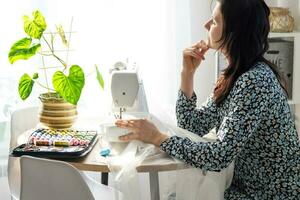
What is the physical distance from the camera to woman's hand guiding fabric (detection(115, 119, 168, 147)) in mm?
1653

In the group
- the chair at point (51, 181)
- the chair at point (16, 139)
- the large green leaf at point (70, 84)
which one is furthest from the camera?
the chair at point (16, 139)

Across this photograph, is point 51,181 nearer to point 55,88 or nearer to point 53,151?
point 53,151

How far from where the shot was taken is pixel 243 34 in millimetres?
1676

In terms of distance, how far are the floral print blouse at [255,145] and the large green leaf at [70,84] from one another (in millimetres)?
431

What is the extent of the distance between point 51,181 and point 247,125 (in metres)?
0.65

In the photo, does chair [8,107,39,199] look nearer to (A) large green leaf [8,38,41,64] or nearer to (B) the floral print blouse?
(A) large green leaf [8,38,41,64]

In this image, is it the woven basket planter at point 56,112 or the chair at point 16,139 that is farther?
the chair at point 16,139

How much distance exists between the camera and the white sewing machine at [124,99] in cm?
172

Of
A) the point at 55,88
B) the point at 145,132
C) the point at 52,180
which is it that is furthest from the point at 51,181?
the point at 55,88

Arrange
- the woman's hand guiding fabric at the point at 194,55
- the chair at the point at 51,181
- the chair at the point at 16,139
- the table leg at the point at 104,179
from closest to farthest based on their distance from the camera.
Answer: the chair at the point at 51,181
the woman's hand guiding fabric at the point at 194,55
the chair at the point at 16,139
the table leg at the point at 104,179

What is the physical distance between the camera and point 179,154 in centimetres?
162

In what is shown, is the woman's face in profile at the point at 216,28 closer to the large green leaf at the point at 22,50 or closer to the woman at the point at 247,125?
the woman at the point at 247,125

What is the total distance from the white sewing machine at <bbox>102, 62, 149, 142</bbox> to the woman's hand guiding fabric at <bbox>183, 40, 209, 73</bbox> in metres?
0.29

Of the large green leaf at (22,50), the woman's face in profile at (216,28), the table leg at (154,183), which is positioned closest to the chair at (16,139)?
the large green leaf at (22,50)
